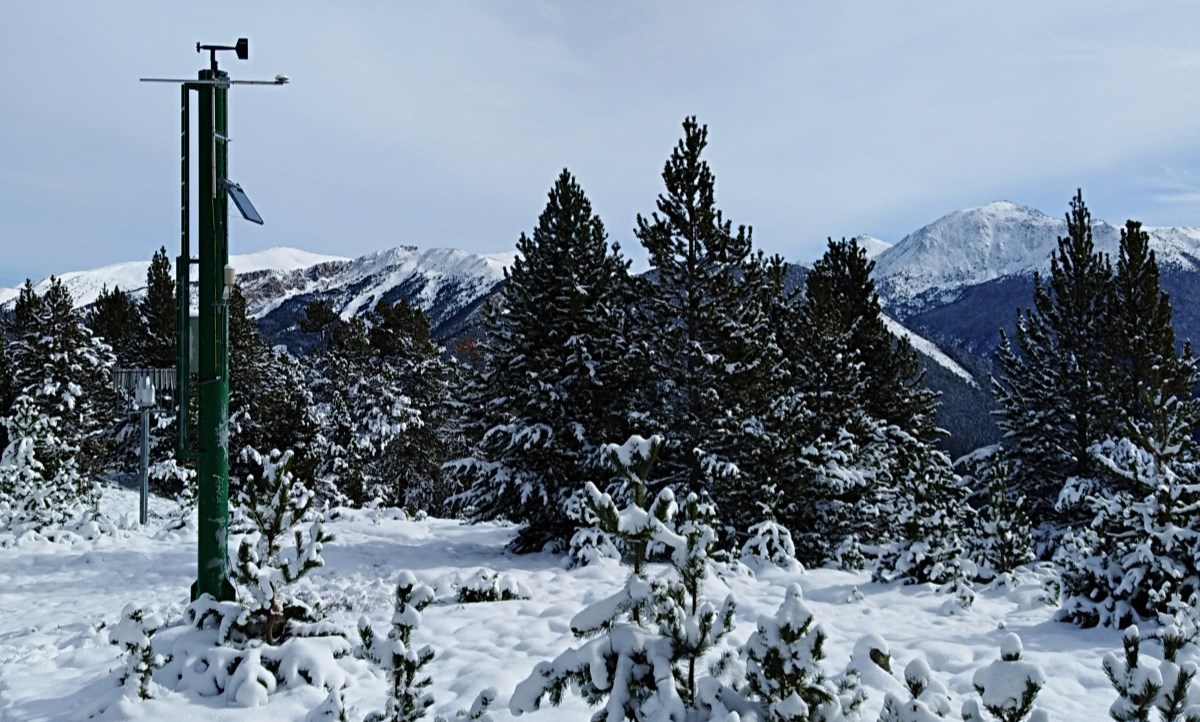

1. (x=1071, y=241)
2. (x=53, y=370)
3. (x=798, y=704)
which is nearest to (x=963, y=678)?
(x=798, y=704)

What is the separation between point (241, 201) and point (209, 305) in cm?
97

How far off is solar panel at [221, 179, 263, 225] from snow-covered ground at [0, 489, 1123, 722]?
3.88m

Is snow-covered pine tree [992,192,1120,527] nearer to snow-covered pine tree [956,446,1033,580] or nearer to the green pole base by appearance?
snow-covered pine tree [956,446,1033,580]

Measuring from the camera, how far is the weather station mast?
6.57 meters

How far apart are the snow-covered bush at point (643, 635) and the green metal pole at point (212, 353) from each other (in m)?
4.29

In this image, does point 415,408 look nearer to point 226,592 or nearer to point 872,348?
point 872,348

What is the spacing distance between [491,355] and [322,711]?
995 cm

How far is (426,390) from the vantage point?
114ft

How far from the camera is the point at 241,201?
6637 millimetres

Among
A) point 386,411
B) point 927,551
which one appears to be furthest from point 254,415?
point 927,551

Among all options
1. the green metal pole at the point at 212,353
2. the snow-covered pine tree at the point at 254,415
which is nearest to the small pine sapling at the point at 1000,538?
the green metal pole at the point at 212,353

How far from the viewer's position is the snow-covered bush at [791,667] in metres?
3.10

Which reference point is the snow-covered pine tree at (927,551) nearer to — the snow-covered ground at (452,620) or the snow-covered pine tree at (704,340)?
the snow-covered ground at (452,620)

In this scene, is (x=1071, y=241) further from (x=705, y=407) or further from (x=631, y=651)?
(x=631, y=651)
